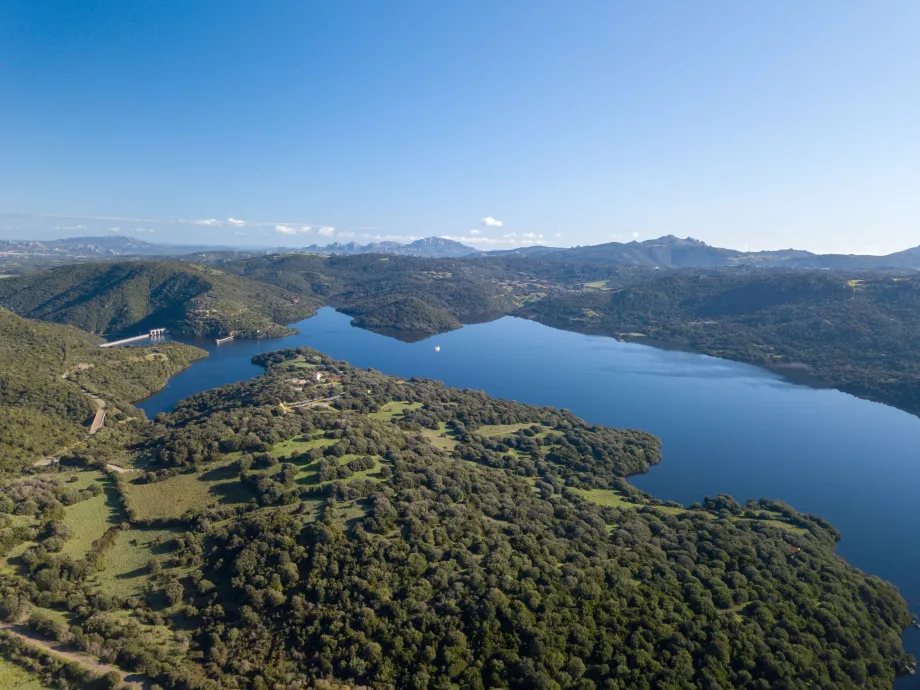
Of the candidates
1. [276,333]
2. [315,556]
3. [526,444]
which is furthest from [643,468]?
[276,333]

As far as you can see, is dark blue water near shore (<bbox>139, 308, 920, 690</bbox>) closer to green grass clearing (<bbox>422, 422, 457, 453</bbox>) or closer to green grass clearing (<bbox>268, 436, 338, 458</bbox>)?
green grass clearing (<bbox>422, 422, 457, 453</bbox>)

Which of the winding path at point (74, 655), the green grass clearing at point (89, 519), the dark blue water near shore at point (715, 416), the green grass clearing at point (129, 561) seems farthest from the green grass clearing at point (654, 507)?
the green grass clearing at point (89, 519)

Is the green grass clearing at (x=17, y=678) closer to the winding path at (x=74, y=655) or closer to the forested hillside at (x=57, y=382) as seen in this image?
the winding path at (x=74, y=655)

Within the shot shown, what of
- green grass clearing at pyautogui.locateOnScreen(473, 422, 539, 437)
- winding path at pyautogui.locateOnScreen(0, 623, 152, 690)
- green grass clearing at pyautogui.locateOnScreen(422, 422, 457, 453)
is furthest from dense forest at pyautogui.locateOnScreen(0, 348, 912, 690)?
green grass clearing at pyautogui.locateOnScreen(473, 422, 539, 437)

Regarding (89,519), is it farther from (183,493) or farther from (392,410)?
(392,410)

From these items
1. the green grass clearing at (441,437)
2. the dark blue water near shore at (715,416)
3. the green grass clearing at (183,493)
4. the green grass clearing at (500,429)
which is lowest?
the dark blue water near shore at (715,416)
